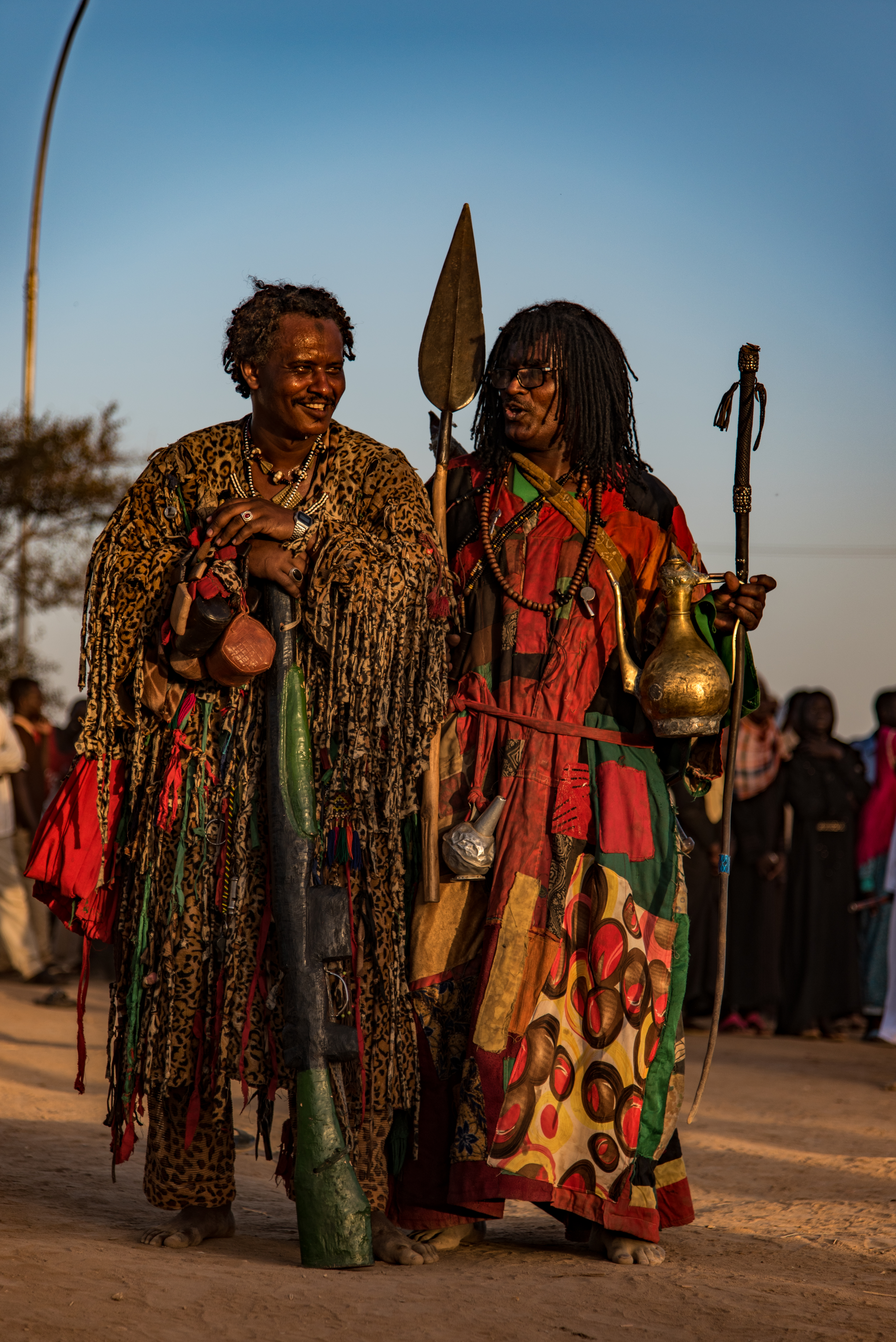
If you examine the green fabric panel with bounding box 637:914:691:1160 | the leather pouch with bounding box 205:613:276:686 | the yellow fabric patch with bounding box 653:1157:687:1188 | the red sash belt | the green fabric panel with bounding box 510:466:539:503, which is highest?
the green fabric panel with bounding box 510:466:539:503

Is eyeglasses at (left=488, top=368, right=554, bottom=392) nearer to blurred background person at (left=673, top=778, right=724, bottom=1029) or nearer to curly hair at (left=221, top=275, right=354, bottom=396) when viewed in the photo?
curly hair at (left=221, top=275, right=354, bottom=396)

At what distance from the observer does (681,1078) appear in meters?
4.41

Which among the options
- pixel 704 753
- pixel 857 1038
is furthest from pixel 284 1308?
pixel 857 1038

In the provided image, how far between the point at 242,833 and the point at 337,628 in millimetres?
601

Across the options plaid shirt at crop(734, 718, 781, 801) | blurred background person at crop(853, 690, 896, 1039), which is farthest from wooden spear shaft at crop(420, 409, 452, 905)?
blurred background person at crop(853, 690, 896, 1039)

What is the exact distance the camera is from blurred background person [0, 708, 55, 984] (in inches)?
485

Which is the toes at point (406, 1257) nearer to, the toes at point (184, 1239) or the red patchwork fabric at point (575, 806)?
the toes at point (184, 1239)

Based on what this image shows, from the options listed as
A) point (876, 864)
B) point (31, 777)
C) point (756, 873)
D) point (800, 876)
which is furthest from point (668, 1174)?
point (31, 777)

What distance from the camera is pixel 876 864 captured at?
11859 millimetres

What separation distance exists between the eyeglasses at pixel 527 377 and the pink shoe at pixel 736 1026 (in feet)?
26.8

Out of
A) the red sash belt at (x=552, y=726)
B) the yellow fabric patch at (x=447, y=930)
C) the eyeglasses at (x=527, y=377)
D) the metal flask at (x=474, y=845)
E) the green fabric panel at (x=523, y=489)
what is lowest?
the yellow fabric patch at (x=447, y=930)

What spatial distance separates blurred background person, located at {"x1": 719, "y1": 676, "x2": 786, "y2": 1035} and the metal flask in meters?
7.67

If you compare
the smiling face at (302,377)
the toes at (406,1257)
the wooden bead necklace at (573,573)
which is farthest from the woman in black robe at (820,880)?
the smiling face at (302,377)

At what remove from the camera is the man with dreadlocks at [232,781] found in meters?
4.02
